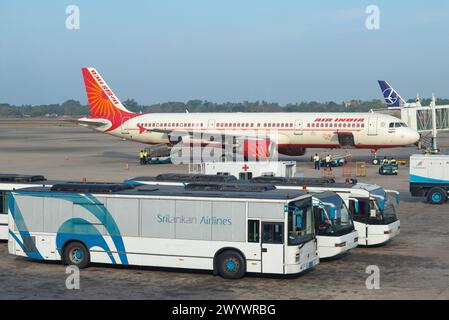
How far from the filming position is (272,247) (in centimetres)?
2109

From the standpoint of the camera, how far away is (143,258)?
22562 millimetres

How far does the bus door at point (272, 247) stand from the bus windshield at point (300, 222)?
0.29 metres

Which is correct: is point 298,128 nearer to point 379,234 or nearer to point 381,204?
point 381,204

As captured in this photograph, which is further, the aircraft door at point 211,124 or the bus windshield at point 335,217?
the aircraft door at point 211,124

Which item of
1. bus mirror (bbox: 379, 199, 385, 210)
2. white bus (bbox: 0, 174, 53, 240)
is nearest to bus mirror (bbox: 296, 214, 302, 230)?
bus mirror (bbox: 379, 199, 385, 210)

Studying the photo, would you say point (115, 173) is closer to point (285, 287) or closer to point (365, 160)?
point (365, 160)

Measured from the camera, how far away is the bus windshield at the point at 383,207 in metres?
26.3

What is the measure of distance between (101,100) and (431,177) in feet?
124

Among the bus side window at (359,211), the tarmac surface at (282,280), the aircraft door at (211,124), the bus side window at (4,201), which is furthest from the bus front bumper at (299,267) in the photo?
the aircraft door at (211,124)

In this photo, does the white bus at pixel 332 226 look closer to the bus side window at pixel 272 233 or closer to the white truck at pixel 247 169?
the bus side window at pixel 272 233

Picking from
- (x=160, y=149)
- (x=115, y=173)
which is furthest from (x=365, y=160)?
(x=115, y=173)

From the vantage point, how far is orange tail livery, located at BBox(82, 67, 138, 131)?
67000 millimetres
